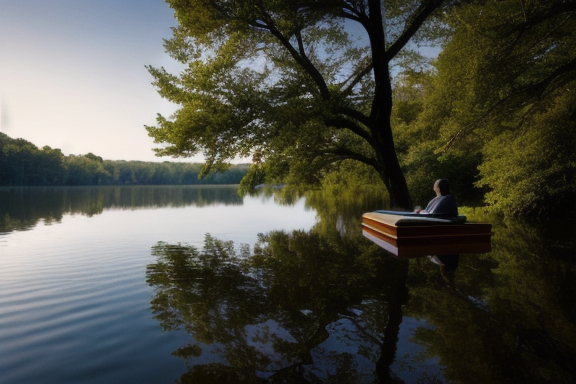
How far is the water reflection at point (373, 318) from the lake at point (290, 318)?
2 cm

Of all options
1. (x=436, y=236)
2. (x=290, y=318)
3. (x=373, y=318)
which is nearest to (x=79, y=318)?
(x=290, y=318)

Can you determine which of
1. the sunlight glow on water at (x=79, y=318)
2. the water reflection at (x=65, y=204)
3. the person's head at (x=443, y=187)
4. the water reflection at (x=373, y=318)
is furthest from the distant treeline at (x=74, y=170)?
the water reflection at (x=373, y=318)

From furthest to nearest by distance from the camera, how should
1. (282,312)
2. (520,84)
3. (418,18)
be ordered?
(418,18)
(520,84)
(282,312)

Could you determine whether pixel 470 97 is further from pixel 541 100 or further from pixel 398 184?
pixel 398 184

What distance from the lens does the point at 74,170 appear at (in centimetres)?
12106

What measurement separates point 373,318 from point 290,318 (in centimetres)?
102

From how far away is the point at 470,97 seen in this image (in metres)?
15.0

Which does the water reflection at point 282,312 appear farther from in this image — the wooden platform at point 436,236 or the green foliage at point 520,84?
the green foliage at point 520,84

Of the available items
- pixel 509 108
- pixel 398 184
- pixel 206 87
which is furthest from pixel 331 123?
pixel 509 108

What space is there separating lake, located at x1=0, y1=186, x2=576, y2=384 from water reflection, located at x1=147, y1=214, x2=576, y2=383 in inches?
0.7

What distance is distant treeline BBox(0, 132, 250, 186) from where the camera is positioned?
320 feet

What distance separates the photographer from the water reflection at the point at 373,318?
129 inches

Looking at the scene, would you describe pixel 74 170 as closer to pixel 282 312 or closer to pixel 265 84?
pixel 265 84

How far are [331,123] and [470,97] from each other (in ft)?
18.6
